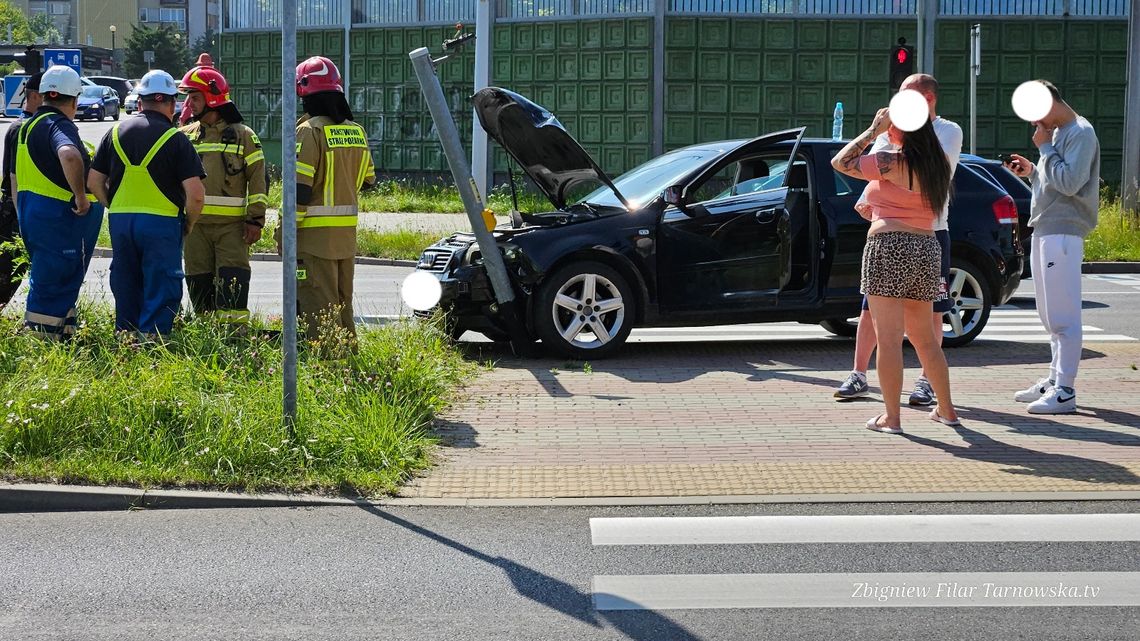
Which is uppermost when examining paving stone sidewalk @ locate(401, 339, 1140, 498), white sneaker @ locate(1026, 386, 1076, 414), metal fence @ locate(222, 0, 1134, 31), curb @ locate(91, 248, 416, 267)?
metal fence @ locate(222, 0, 1134, 31)

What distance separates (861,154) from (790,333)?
4954mm

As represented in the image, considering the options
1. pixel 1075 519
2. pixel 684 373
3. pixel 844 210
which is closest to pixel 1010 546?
pixel 1075 519

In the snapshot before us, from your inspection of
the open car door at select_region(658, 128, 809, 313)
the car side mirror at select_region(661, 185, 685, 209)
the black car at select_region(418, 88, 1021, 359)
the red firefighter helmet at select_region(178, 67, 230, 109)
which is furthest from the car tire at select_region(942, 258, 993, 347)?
the red firefighter helmet at select_region(178, 67, 230, 109)

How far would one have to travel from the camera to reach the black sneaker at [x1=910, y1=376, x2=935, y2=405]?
8742mm

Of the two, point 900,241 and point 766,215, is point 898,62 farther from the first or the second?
point 900,241

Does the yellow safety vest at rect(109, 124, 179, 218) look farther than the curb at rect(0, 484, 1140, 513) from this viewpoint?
Yes

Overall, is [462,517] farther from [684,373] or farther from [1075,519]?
[684,373]

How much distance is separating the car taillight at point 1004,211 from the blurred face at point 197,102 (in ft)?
19.3

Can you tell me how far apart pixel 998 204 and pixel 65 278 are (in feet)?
22.1

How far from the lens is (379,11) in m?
30.3

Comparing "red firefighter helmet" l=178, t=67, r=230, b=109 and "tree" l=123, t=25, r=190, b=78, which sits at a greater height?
"tree" l=123, t=25, r=190, b=78

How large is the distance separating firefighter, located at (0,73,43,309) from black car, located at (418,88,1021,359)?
2866 millimetres

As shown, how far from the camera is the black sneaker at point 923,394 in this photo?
874 cm

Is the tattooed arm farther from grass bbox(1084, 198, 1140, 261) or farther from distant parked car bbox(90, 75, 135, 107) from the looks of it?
distant parked car bbox(90, 75, 135, 107)
